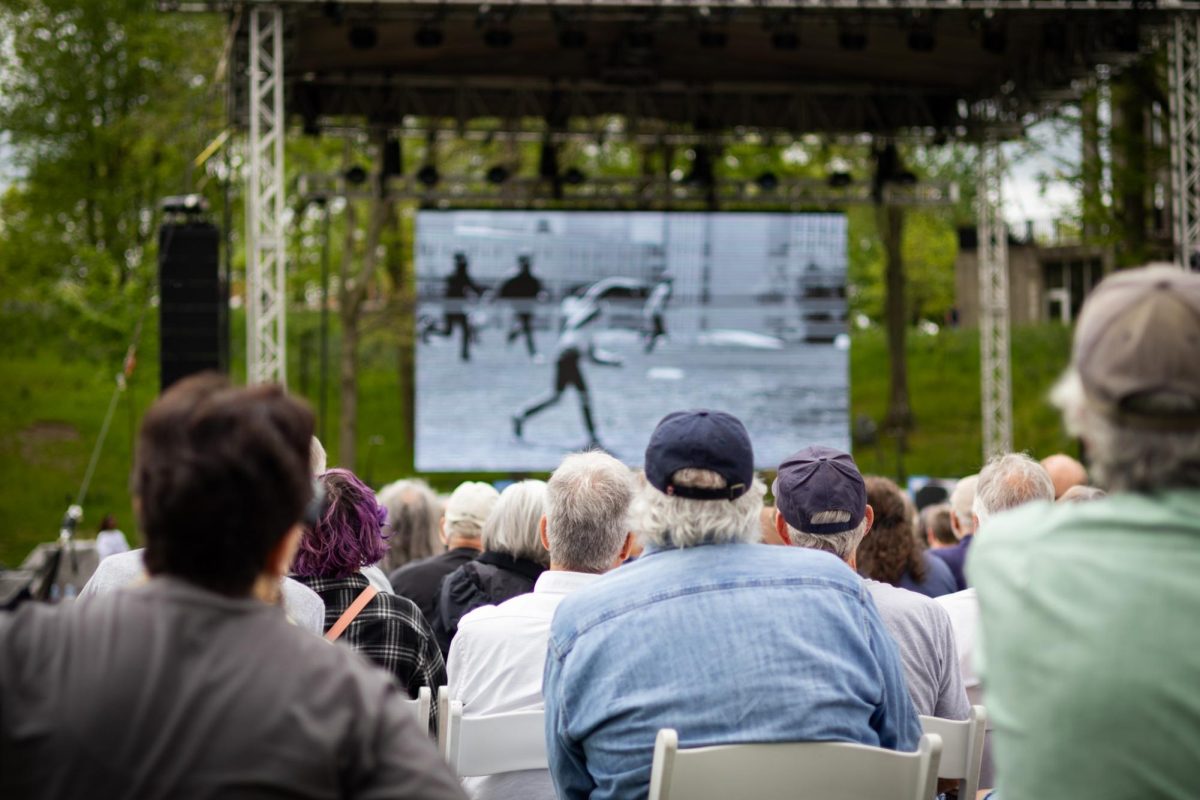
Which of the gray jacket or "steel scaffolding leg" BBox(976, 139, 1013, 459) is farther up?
"steel scaffolding leg" BBox(976, 139, 1013, 459)

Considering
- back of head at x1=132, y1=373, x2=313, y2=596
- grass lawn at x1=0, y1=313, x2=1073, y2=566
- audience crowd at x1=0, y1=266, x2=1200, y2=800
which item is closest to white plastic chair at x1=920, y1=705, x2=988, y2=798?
audience crowd at x1=0, y1=266, x2=1200, y2=800

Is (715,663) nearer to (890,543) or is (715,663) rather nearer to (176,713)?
(176,713)

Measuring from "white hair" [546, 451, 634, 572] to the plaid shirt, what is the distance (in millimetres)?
400

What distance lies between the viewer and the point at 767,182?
44.9ft

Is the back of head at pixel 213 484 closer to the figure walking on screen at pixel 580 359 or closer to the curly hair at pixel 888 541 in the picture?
the curly hair at pixel 888 541

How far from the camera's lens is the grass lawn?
19.5 m

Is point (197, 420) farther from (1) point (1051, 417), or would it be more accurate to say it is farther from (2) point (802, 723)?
(1) point (1051, 417)

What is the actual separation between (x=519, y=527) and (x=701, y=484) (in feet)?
5.51

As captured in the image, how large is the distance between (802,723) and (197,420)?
4.02 feet

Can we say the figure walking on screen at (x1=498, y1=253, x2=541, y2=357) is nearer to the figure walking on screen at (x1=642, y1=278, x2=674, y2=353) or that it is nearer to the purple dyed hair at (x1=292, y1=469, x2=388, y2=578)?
the figure walking on screen at (x1=642, y1=278, x2=674, y2=353)

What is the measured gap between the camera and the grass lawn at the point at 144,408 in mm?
19453

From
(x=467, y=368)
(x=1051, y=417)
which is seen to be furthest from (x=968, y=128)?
(x=1051, y=417)

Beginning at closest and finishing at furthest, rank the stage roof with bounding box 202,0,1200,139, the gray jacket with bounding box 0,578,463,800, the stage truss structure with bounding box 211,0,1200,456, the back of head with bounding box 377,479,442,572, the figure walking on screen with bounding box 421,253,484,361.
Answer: the gray jacket with bounding box 0,578,463,800 < the back of head with bounding box 377,479,442,572 < the stage roof with bounding box 202,0,1200,139 < the stage truss structure with bounding box 211,0,1200,456 < the figure walking on screen with bounding box 421,253,484,361

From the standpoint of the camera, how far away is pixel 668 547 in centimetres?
241
